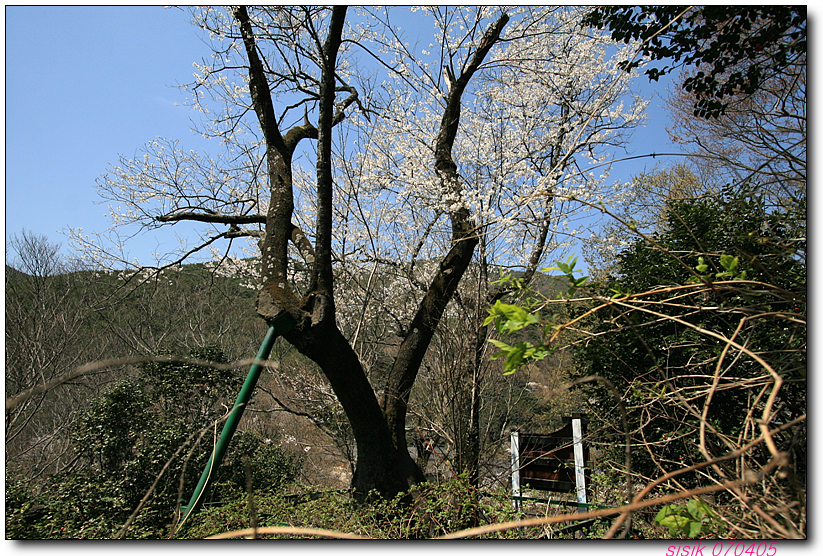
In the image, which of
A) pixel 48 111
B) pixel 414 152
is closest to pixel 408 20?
pixel 414 152

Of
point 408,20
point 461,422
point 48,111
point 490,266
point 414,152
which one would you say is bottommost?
point 461,422

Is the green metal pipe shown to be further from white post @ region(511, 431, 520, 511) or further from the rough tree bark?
white post @ region(511, 431, 520, 511)

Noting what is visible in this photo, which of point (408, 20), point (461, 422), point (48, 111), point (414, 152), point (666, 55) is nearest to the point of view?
point (666, 55)

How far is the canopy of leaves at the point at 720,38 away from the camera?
69.9 inches

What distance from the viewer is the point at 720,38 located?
1986mm

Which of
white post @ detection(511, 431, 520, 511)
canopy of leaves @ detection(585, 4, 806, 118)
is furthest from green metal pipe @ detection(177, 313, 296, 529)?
canopy of leaves @ detection(585, 4, 806, 118)

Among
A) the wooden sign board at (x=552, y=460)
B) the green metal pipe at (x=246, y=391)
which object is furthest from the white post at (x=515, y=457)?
the green metal pipe at (x=246, y=391)

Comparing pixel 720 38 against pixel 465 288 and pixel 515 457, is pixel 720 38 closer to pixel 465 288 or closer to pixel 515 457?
pixel 465 288

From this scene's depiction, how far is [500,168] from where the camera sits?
4035 mm

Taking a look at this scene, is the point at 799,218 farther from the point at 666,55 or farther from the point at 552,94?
the point at 552,94

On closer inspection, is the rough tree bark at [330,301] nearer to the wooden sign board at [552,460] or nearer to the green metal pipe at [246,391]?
the green metal pipe at [246,391]

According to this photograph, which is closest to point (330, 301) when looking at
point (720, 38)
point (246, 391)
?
point (246, 391)

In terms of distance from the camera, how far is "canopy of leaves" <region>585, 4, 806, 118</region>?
1.77m

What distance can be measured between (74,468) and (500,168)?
177 inches
